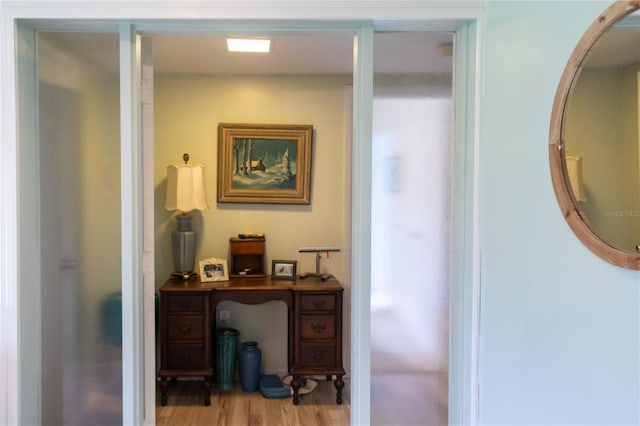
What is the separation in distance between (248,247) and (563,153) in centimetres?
255

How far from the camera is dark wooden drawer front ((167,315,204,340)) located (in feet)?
10.6

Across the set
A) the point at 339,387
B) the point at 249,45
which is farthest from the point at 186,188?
the point at 339,387

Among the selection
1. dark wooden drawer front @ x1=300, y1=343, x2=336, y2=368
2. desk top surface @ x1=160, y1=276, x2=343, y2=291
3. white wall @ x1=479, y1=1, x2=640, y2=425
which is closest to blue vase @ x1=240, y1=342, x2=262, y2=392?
dark wooden drawer front @ x1=300, y1=343, x2=336, y2=368

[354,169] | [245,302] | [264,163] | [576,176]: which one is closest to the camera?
[576,176]

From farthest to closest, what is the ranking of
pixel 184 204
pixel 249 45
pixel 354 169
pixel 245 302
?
pixel 184 204 → pixel 245 302 → pixel 249 45 → pixel 354 169

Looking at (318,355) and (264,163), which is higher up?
(264,163)

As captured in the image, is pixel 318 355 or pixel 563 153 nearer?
pixel 563 153

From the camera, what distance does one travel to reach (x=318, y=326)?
330 centimetres

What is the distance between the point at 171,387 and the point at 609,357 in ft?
10.1

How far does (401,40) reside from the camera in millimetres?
2021

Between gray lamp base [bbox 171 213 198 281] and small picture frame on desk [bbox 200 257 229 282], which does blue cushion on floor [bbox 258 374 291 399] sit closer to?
small picture frame on desk [bbox 200 257 229 282]

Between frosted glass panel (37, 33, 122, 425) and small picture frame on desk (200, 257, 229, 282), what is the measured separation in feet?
4.50

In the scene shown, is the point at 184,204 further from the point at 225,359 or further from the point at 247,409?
the point at 247,409

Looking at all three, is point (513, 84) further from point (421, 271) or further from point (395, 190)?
point (421, 271)
